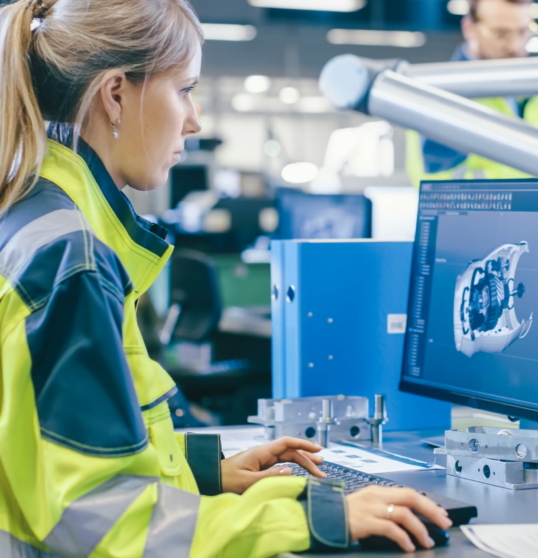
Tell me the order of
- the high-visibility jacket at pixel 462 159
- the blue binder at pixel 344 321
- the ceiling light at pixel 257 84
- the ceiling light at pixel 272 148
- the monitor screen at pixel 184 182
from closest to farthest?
the blue binder at pixel 344 321, the high-visibility jacket at pixel 462 159, the monitor screen at pixel 184 182, the ceiling light at pixel 272 148, the ceiling light at pixel 257 84

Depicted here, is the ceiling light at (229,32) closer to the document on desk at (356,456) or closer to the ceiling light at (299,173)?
the ceiling light at (299,173)

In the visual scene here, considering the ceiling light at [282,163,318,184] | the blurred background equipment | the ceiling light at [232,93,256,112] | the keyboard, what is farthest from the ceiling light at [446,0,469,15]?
the keyboard

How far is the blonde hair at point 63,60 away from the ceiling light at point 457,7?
24.5ft

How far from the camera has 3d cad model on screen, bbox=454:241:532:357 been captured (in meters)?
1.30

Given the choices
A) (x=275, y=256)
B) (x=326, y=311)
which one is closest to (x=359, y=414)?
(x=326, y=311)

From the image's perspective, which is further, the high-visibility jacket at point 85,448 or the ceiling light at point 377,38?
the ceiling light at point 377,38

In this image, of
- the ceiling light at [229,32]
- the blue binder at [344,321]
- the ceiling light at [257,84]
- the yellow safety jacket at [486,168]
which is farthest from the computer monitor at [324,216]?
the ceiling light at [257,84]

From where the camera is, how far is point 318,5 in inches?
311

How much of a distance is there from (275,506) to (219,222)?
511 cm

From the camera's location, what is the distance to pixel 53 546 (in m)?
0.90

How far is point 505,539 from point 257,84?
29.1 ft

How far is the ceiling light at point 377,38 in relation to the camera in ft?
30.3

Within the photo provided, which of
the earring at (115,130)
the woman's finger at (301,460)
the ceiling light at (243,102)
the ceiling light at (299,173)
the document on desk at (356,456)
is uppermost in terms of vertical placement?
the ceiling light at (243,102)

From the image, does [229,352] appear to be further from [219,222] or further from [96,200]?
[96,200]
